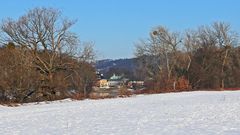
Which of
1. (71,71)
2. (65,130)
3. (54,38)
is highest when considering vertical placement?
(54,38)

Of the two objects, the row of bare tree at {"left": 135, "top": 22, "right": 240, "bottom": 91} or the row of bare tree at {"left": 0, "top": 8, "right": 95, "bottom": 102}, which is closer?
the row of bare tree at {"left": 0, "top": 8, "right": 95, "bottom": 102}

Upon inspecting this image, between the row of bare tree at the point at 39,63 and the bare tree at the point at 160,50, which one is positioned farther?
the bare tree at the point at 160,50

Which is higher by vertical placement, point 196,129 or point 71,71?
point 71,71

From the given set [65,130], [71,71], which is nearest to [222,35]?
[71,71]

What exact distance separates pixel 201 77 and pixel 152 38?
35.3ft

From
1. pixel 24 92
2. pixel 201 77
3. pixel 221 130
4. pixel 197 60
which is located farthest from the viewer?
pixel 197 60

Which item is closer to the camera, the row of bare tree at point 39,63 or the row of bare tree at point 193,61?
the row of bare tree at point 39,63

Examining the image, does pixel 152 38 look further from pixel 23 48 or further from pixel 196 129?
pixel 196 129

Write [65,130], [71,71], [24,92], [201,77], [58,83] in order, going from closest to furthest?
1. [65,130]
2. [24,92]
3. [58,83]
4. [71,71]
5. [201,77]

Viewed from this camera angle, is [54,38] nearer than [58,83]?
No

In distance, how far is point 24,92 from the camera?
1682 inches

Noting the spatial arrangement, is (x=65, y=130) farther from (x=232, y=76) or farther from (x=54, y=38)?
(x=232, y=76)

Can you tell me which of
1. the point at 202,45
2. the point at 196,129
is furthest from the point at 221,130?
the point at 202,45

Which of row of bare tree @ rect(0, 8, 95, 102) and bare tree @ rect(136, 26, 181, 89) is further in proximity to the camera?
bare tree @ rect(136, 26, 181, 89)
